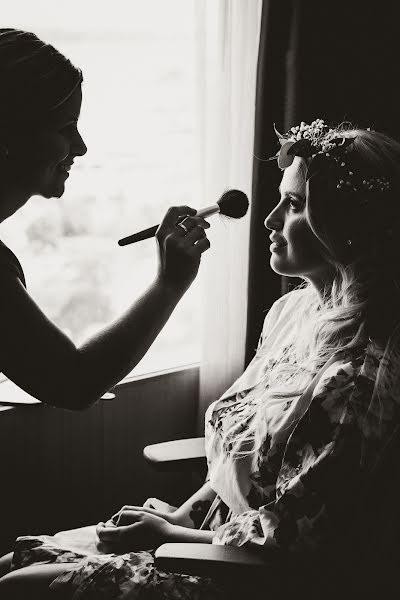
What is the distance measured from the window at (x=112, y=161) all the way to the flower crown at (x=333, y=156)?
74 centimetres

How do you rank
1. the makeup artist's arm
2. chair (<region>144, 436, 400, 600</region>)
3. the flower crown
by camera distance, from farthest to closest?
1. the flower crown
2. chair (<region>144, 436, 400, 600</region>)
3. the makeup artist's arm

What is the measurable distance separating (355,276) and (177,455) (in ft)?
1.89

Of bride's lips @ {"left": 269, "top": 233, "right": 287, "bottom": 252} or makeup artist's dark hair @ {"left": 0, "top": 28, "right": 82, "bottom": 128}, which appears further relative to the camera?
bride's lips @ {"left": 269, "top": 233, "right": 287, "bottom": 252}

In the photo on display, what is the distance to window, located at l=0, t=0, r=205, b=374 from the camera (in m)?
2.00

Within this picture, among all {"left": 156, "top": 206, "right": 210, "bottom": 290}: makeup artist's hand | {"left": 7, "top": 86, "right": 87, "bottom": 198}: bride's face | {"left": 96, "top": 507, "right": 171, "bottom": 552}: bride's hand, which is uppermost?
{"left": 7, "top": 86, "right": 87, "bottom": 198}: bride's face

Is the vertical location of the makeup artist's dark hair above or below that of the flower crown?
above

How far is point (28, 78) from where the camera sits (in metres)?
1.01

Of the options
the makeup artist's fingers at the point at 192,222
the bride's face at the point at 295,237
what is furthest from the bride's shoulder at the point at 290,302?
the makeup artist's fingers at the point at 192,222

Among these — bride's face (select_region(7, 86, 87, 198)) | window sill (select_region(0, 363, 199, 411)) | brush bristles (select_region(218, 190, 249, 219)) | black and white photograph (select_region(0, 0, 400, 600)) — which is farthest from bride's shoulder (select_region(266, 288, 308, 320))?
bride's face (select_region(7, 86, 87, 198))

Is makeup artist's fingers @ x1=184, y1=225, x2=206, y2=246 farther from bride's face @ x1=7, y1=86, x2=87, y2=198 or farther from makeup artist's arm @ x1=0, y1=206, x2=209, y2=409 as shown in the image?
bride's face @ x1=7, y1=86, x2=87, y2=198

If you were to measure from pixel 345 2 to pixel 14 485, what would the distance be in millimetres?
1774

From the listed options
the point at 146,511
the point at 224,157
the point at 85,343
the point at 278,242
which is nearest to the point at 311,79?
the point at 224,157

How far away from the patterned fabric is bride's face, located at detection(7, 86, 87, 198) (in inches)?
23.6

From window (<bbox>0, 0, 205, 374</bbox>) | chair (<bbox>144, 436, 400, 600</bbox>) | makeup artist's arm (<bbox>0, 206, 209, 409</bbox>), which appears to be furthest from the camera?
window (<bbox>0, 0, 205, 374</bbox>)
